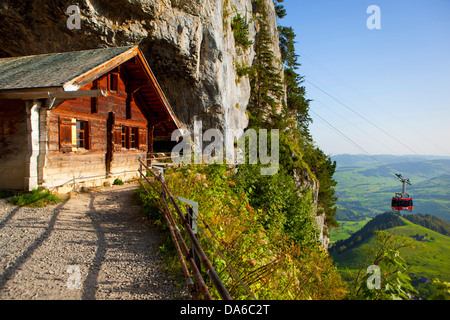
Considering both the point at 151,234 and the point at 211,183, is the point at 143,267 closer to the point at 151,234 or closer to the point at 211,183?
the point at 151,234

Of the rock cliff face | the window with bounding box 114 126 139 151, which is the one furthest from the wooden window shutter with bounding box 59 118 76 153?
the rock cliff face

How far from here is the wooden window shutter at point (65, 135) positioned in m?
9.35

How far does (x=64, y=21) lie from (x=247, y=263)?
57.9 ft

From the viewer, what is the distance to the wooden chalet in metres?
8.21

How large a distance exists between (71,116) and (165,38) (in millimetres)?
10510

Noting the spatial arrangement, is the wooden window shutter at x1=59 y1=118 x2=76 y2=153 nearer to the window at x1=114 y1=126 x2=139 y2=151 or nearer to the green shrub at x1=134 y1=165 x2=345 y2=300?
the window at x1=114 y1=126 x2=139 y2=151

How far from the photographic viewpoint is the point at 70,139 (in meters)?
9.78

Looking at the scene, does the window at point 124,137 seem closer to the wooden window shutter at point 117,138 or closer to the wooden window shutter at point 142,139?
the wooden window shutter at point 117,138

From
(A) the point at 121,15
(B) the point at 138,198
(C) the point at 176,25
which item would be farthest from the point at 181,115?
(B) the point at 138,198

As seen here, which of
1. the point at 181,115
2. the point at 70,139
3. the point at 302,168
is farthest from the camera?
the point at 302,168

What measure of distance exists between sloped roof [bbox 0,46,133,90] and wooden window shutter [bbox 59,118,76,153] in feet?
5.45

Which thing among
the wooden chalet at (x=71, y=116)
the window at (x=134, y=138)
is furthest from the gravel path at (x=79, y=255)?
the window at (x=134, y=138)

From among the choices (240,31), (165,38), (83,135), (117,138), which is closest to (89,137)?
(83,135)

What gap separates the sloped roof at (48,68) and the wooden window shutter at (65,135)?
Result: 1661 mm
